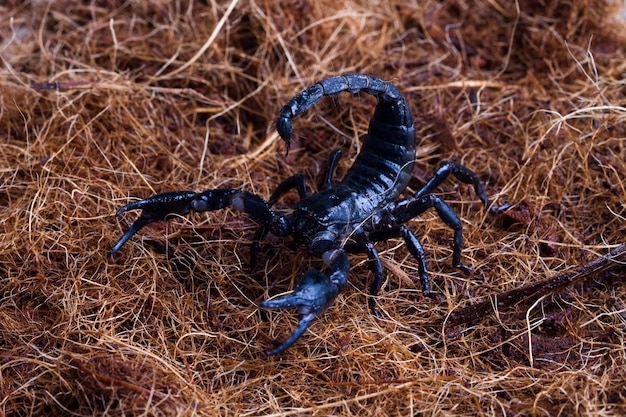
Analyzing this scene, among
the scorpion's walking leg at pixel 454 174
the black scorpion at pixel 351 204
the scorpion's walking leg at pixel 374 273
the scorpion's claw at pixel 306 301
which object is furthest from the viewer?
the scorpion's walking leg at pixel 454 174

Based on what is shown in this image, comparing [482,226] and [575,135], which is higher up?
[575,135]

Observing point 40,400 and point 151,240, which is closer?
point 40,400

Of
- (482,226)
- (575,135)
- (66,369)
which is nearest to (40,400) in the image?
(66,369)

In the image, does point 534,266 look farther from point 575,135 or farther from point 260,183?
point 260,183

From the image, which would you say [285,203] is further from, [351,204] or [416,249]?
[416,249]

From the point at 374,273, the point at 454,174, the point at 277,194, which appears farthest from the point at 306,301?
the point at 454,174

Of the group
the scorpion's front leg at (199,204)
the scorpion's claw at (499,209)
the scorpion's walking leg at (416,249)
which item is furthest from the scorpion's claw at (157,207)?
the scorpion's claw at (499,209)

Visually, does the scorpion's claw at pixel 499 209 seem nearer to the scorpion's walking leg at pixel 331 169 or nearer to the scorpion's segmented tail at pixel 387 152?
the scorpion's segmented tail at pixel 387 152

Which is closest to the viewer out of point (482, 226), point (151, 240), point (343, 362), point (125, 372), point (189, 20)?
point (125, 372)
